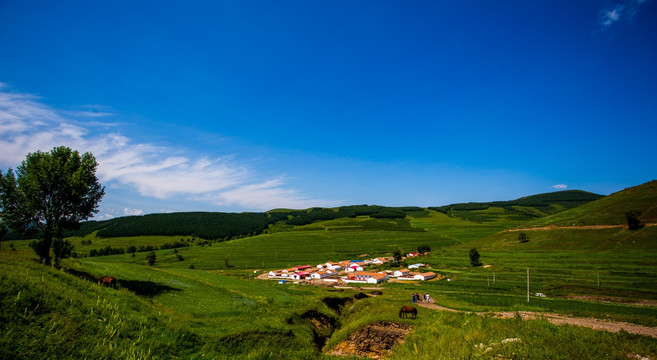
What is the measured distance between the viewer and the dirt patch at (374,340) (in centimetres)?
1953

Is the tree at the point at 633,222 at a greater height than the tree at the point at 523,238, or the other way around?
the tree at the point at 633,222

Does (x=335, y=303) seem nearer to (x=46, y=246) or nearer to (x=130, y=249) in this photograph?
(x=46, y=246)

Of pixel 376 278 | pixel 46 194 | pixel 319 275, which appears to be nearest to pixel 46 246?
pixel 46 194

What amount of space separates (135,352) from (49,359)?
241 cm

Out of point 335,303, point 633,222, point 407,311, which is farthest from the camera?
point 633,222

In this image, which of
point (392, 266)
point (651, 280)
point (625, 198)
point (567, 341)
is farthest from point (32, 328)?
point (625, 198)

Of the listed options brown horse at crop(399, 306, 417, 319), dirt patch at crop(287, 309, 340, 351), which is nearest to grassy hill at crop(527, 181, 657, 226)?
brown horse at crop(399, 306, 417, 319)

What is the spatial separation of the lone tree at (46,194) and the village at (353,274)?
232 feet

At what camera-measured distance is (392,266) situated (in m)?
118

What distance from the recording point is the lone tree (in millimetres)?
19500

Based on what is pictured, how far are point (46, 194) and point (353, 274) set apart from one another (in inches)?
3753

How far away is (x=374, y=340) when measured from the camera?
800 inches

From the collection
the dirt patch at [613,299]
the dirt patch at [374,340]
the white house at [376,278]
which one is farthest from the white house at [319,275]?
the dirt patch at [374,340]

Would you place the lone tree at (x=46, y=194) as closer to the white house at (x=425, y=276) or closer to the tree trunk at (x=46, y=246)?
the tree trunk at (x=46, y=246)
